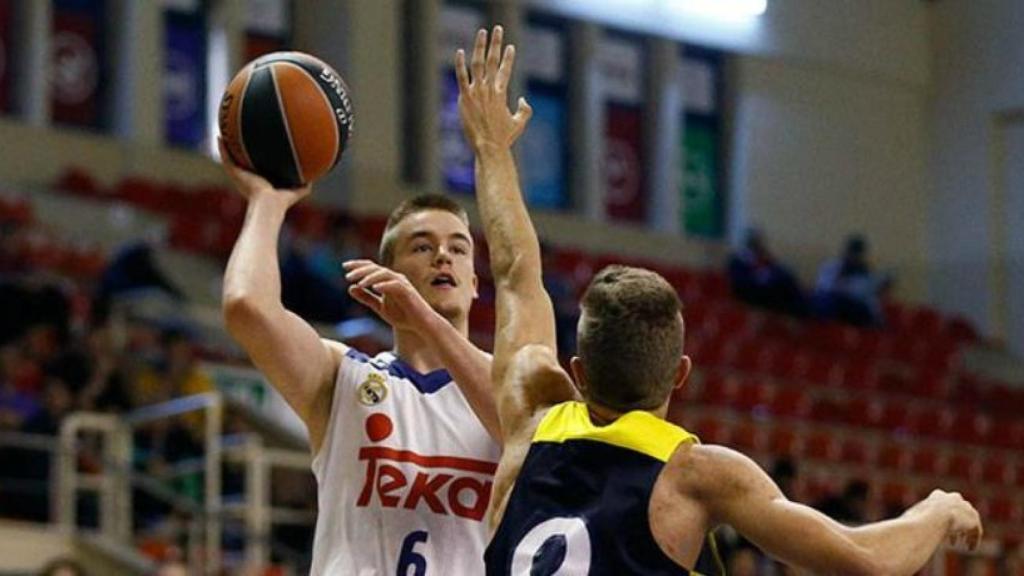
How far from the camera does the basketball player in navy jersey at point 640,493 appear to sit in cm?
356

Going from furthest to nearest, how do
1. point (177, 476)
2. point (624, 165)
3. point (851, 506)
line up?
point (624, 165), point (851, 506), point (177, 476)

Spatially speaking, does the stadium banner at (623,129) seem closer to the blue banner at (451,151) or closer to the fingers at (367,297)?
the blue banner at (451,151)

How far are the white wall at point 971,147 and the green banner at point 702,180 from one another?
222 centimetres

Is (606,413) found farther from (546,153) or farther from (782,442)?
(546,153)

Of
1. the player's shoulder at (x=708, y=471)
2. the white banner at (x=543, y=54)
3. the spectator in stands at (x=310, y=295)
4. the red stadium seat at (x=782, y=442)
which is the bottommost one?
the red stadium seat at (x=782, y=442)

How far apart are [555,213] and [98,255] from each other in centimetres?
614

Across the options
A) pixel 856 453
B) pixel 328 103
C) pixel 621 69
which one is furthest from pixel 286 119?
pixel 621 69

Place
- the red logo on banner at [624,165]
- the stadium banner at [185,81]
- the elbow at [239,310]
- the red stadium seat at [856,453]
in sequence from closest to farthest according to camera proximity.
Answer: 1. the elbow at [239,310]
2. the red stadium seat at [856,453]
3. the stadium banner at [185,81]
4. the red logo on banner at [624,165]

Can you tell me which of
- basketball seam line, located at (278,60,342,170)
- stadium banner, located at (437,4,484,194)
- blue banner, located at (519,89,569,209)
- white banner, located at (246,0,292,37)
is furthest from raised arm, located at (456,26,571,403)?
blue banner, located at (519,89,569,209)

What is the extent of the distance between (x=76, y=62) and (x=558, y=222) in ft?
15.0

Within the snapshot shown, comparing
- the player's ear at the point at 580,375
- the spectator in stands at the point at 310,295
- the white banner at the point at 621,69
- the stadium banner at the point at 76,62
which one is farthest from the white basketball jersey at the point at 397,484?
Result: the white banner at the point at 621,69

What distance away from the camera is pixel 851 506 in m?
11.5

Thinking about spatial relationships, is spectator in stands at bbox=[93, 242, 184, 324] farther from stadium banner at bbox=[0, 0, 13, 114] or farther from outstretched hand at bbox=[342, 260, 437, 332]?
outstretched hand at bbox=[342, 260, 437, 332]

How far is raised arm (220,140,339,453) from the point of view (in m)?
4.33
